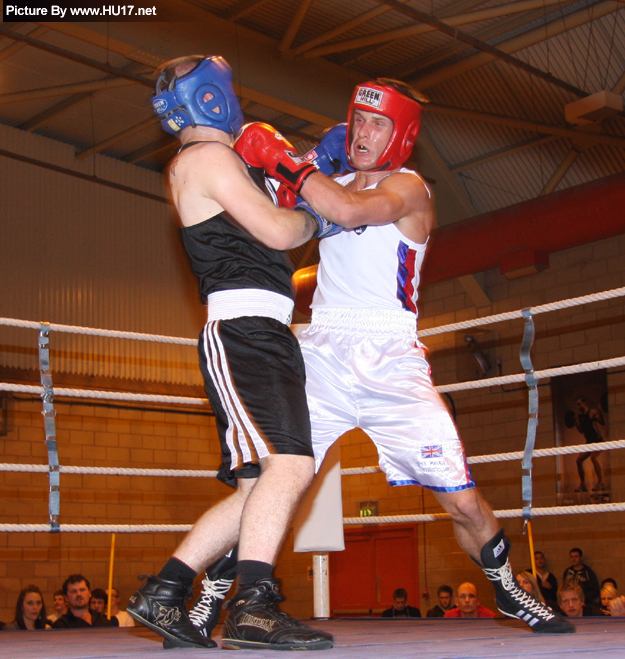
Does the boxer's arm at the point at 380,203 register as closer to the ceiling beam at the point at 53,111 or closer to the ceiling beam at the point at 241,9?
the ceiling beam at the point at 241,9

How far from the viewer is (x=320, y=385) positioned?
8.03 ft

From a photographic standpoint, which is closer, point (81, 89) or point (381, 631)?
point (381, 631)

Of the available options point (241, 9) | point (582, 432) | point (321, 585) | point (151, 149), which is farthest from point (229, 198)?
point (151, 149)

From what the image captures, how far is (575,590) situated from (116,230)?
7.41 meters

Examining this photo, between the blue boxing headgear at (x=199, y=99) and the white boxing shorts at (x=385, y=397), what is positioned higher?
A: the blue boxing headgear at (x=199, y=99)

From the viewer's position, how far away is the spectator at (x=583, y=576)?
858 cm

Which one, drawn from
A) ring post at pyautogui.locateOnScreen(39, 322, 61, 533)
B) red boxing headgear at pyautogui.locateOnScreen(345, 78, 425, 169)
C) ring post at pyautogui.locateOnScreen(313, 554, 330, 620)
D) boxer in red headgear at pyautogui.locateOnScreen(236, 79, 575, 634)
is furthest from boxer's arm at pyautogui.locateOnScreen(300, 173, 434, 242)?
ring post at pyautogui.locateOnScreen(313, 554, 330, 620)

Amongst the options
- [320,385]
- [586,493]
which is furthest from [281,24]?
[320,385]

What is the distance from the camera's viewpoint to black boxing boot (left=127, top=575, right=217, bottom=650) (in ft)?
6.52

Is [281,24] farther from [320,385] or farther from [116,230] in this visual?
[320,385]

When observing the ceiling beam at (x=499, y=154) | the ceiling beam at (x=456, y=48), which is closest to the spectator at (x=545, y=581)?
the ceiling beam at (x=499, y=154)

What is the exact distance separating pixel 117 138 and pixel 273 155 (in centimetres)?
888

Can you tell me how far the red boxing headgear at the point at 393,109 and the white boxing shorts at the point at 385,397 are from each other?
1.68 ft

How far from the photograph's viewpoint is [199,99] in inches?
87.5
